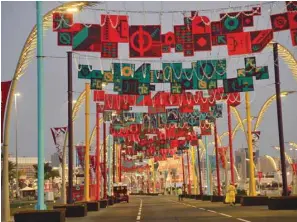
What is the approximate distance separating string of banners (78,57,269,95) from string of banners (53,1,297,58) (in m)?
5.12

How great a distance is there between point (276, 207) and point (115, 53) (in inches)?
582

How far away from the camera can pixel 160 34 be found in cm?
2712

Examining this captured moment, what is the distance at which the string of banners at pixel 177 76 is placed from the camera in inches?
1275

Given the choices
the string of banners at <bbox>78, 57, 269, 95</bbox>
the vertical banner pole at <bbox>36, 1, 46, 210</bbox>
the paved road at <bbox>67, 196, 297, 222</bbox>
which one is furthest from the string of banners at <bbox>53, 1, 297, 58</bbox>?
the paved road at <bbox>67, 196, 297, 222</bbox>

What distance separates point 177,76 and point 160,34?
19.3 ft

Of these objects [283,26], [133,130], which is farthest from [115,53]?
[133,130]

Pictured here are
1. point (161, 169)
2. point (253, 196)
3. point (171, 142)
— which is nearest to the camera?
point (253, 196)

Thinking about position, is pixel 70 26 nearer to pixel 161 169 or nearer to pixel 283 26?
pixel 283 26

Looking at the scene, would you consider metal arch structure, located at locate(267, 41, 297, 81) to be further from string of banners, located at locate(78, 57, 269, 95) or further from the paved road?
the paved road

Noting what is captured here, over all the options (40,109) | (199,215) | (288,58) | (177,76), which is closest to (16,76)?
(40,109)

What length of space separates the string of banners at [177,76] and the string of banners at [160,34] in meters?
5.12

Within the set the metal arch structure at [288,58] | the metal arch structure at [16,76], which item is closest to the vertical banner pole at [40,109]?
the metal arch structure at [16,76]

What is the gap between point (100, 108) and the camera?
49.9 m

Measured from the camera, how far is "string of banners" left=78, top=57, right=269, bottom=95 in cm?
3238
